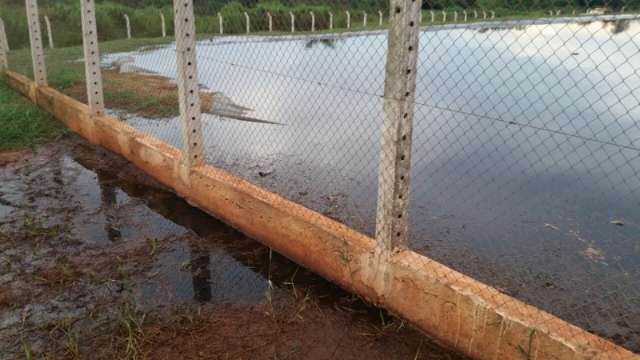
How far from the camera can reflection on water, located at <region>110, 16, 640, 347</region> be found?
4.18 metres

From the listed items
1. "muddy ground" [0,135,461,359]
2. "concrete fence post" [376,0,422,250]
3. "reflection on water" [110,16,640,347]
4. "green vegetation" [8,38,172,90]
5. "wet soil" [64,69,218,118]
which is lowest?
"muddy ground" [0,135,461,359]

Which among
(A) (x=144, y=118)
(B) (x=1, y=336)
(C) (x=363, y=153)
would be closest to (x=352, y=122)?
(C) (x=363, y=153)

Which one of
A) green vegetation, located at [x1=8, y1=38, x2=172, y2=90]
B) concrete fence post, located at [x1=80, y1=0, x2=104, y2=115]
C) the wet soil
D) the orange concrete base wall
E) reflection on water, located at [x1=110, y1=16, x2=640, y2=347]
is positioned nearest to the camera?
the orange concrete base wall

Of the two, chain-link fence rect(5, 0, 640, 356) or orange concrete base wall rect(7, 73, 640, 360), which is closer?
orange concrete base wall rect(7, 73, 640, 360)

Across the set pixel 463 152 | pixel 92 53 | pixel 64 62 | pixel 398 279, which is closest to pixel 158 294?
pixel 398 279

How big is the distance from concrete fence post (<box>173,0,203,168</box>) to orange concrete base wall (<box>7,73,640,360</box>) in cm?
19

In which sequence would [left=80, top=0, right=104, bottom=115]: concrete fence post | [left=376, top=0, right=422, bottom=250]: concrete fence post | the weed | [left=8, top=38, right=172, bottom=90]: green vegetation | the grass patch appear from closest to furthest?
[left=376, top=0, right=422, bottom=250]: concrete fence post → the weed → [left=80, top=0, right=104, bottom=115]: concrete fence post → the grass patch → [left=8, top=38, right=172, bottom=90]: green vegetation

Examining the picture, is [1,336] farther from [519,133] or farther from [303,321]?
[519,133]

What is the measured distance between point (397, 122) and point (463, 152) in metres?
4.61

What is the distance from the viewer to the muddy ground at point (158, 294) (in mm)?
3398

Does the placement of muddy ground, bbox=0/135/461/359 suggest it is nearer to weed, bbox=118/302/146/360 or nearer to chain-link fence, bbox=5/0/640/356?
weed, bbox=118/302/146/360

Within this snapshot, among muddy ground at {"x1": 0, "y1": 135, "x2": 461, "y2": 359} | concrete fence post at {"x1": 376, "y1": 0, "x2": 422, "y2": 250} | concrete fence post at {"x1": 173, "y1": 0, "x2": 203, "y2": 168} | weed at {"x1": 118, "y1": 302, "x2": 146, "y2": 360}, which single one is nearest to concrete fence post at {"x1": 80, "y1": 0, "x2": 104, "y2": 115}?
muddy ground at {"x1": 0, "y1": 135, "x2": 461, "y2": 359}

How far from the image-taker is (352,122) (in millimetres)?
9133

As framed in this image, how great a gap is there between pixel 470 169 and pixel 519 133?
2350 mm
